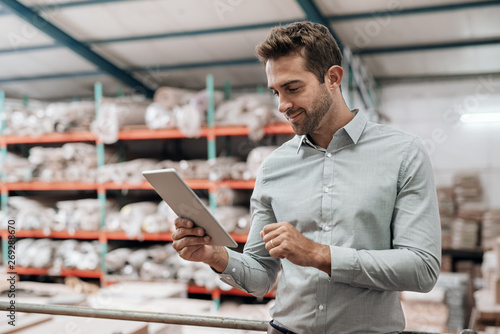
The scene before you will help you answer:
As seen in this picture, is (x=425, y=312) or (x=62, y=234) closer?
(x=425, y=312)

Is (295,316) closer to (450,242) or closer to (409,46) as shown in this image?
(409,46)

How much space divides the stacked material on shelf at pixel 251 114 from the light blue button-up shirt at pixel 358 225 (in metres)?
→ 4.13

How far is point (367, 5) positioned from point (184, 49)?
9.25 feet

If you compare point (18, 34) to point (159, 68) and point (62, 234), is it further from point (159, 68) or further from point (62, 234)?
point (62, 234)

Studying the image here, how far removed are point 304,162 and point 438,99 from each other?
23.0 ft

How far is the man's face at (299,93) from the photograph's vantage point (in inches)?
59.4

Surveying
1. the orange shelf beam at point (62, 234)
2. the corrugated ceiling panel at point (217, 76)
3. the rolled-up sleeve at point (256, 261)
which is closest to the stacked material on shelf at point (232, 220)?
the orange shelf beam at point (62, 234)


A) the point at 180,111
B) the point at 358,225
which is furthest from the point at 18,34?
the point at 358,225

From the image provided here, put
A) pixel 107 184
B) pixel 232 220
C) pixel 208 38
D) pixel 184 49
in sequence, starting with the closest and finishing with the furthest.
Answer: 1. pixel 232 220
2. pixel 107 184
3. pixel 208 38
4. pixel 184 49

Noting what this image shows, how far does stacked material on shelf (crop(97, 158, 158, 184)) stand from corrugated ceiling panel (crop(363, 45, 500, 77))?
12.0ft

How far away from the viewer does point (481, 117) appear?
307 inches

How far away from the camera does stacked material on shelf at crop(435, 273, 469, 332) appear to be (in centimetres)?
595

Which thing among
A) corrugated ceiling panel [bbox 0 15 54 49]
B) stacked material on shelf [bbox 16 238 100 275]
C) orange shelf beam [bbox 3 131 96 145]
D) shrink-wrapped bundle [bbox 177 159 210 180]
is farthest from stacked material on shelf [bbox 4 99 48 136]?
shrink-wrapped bundle [bbox 177 159 210 180]

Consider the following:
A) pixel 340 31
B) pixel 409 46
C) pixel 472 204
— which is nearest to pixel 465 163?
pixel 472 204
